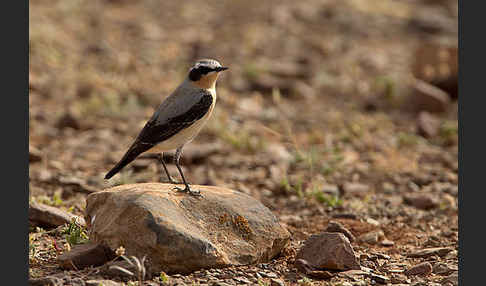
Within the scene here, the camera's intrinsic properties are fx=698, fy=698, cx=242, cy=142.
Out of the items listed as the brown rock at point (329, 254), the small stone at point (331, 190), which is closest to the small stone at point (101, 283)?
the brown rock at point (329, 254)

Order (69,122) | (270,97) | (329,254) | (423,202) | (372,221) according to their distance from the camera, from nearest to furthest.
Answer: (329,254)
(372,221)
(423,202)
(69,122)
(270,97)

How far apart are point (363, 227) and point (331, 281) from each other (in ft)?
6.19

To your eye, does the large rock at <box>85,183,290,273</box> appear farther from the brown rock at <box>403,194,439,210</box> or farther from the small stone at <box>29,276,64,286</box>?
the brown rock at <box>403,194,439,210</box>

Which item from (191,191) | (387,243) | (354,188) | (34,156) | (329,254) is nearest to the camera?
(329,254)

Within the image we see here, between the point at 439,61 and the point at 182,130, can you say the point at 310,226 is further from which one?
the point at 439,61

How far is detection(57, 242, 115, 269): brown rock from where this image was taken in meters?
5.51

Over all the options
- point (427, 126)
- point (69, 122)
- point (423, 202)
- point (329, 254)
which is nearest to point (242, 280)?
point (329, 254)

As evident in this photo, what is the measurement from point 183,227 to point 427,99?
305 inches

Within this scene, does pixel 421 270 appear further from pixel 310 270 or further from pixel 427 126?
pixel 427 126

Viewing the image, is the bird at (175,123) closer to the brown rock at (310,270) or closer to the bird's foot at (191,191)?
the bird's foot at (191,191)

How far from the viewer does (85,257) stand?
5.52 m

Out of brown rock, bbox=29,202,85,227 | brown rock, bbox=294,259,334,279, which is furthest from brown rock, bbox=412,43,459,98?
brown rock, bbox=29,202,85,227

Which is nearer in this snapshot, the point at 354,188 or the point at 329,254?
the point at 329,254

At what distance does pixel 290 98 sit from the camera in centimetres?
1259
